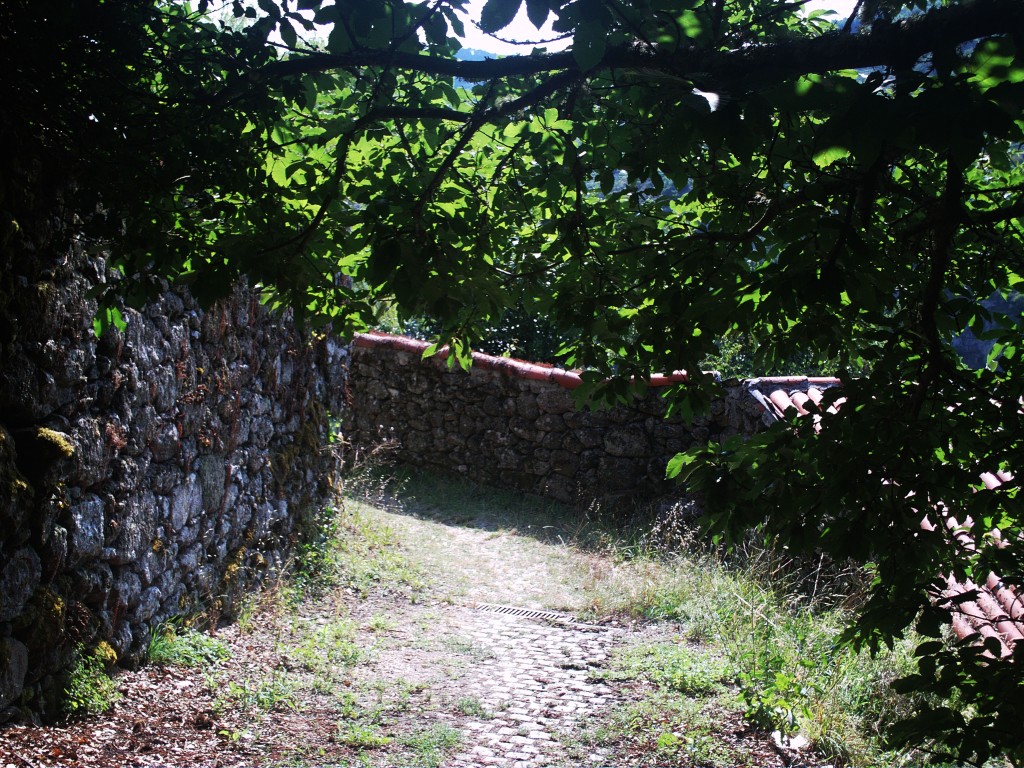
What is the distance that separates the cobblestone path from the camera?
165 inches

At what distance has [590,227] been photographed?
3.40 metres

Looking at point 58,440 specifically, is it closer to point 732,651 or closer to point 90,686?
point 90,686

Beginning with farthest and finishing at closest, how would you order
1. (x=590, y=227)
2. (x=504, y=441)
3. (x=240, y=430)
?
1. (x=504, y=441)
2. (x=240, y=430)
3. (x=590, y=227)

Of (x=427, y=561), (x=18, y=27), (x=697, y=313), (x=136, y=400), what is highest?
(x=18, y=27)

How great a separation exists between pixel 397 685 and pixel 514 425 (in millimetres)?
5623

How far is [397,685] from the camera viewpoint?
195 inches

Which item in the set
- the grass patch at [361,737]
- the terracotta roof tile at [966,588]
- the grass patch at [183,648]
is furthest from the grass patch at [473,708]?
the terracotta roof tile at [966,588]

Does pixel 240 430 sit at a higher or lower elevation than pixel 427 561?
higher

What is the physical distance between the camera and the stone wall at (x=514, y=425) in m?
9.70

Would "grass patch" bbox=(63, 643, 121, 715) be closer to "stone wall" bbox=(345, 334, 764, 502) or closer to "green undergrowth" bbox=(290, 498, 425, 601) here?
"green undergrowth" bbox=(290, 498, 425, 601)

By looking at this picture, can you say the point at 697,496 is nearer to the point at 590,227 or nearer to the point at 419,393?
the point at 419,393

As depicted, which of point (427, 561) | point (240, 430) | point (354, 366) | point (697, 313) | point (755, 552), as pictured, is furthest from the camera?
point (354, 366)

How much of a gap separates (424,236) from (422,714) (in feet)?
9.95

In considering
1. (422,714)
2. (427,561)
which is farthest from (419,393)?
(422,714)
